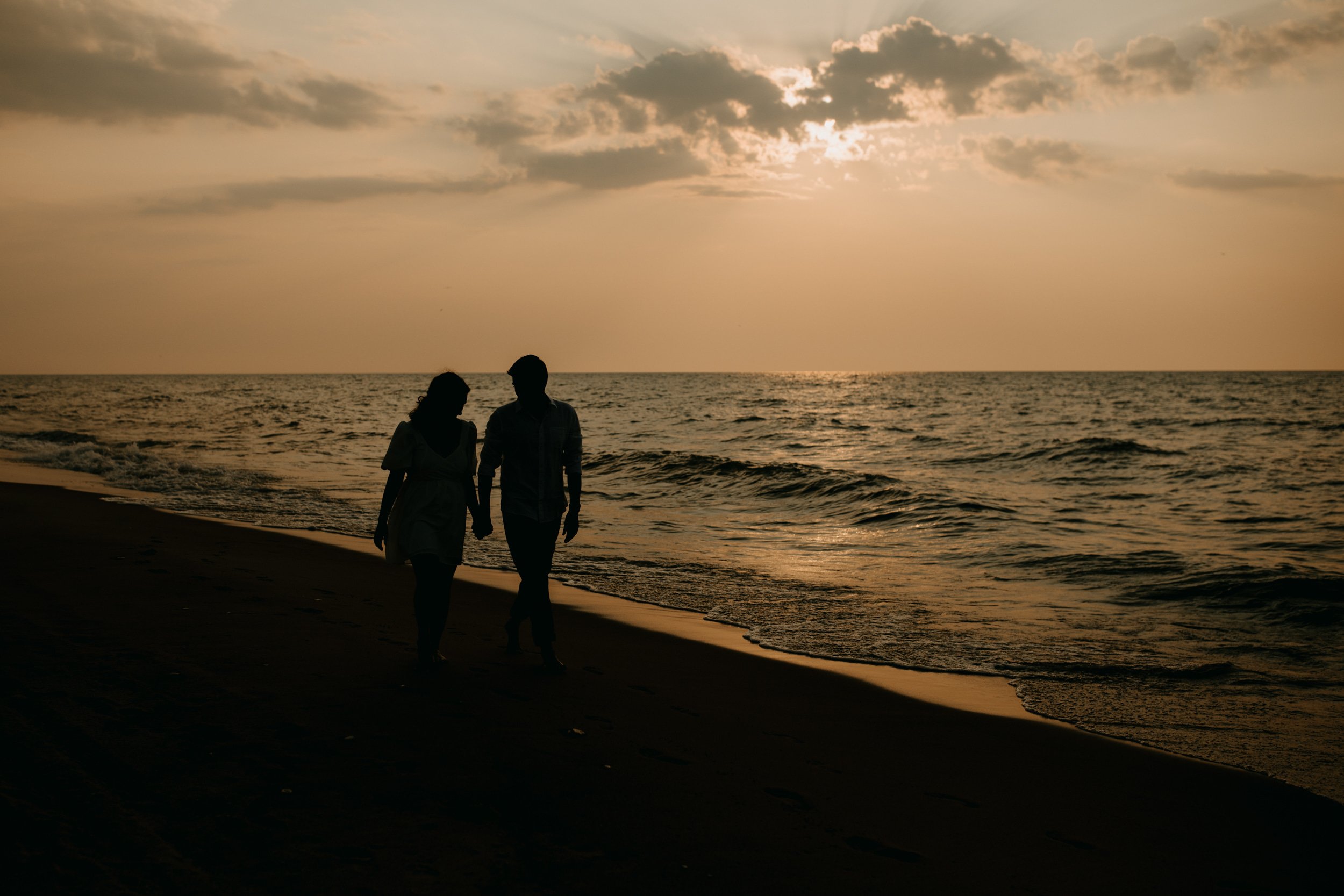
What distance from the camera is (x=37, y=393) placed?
250 ft

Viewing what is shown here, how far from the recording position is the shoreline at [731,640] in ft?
19.6

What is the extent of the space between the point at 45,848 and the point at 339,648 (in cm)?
277

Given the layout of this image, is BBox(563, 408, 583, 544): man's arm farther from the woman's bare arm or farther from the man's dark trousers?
the woman's bare arm

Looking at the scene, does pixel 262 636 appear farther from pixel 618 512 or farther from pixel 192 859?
pixel 618 512

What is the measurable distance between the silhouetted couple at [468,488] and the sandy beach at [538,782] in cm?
56

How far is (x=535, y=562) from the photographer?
5320mm

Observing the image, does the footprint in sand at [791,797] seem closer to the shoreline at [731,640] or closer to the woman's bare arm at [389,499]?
the shoreline at [731,640]

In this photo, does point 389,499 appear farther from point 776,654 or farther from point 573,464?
point 776,654

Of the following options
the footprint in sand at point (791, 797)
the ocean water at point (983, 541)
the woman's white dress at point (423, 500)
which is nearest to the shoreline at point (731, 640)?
the ocean water at point (983, 541)

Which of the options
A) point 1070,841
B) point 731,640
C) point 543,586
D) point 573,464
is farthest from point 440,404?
point 1070,841

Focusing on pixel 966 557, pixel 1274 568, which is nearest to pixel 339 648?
pixel 966 557

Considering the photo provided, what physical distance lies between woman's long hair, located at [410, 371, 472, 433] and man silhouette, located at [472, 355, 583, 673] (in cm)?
25

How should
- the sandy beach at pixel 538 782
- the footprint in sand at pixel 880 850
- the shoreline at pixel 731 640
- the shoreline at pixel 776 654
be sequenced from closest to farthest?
1. the sandy beach at pixel 538 782
2. the footprint in sand at pixel 880 850
3. the shoreline at pixel 776 654
4. the shoreline at pixel 731 640

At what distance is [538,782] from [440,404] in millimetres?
2293
